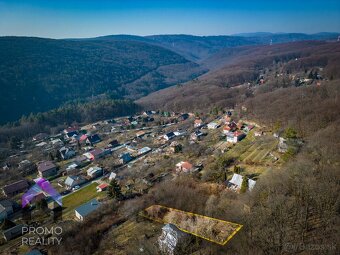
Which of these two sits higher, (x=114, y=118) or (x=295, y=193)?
(x=295, y=193)

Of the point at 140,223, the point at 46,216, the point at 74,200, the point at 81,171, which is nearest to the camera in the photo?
the point at 140,223

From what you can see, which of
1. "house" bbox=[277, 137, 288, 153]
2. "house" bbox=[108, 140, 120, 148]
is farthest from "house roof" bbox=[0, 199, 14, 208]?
"house" bbox=[277, 137, 288, 153]

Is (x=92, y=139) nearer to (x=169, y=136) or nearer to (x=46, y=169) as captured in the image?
(x=46, y=169)

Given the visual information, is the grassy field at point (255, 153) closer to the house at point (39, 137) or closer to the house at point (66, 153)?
the house at point (66, 153)

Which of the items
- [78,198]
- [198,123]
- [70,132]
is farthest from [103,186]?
[70,132]

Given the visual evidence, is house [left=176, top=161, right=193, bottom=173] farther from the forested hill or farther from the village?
the forested hill

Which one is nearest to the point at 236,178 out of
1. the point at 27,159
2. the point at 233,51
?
the point at 27,159

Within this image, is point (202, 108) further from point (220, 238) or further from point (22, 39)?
point (22, 39)

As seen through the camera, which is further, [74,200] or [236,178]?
[74,200]
